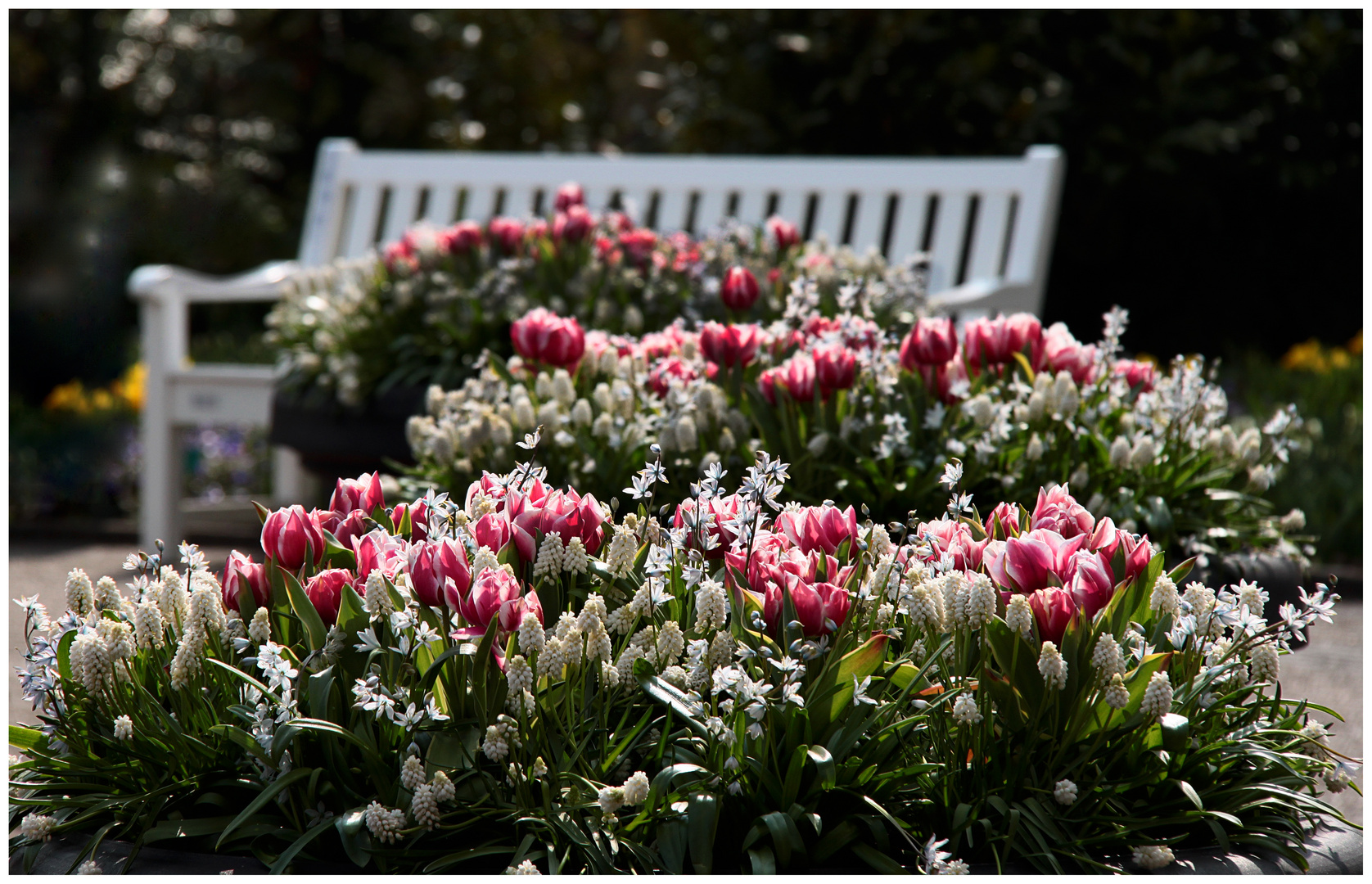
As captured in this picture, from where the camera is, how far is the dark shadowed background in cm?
588

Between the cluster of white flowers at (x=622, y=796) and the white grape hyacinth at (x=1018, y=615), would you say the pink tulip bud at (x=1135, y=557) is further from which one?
the cluster of white flowers at (x=622, y=796)

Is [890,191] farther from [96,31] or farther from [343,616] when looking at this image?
[96,31]

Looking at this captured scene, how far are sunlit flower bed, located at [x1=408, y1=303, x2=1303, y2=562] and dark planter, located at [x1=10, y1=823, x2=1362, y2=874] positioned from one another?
87cm

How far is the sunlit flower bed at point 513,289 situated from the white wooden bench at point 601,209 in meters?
0.36

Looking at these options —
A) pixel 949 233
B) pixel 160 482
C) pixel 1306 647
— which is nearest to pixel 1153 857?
pixel 1306 647

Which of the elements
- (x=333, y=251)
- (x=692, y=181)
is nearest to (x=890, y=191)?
(x=692, y=181)

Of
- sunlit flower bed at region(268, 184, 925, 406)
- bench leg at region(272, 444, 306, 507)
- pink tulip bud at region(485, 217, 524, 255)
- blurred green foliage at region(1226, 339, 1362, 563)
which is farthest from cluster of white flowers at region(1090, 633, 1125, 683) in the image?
bench leg at region(272, 444, 306, 507)

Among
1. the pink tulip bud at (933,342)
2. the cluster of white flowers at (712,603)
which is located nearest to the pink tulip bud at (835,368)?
the pink tulip bud at (933,342)

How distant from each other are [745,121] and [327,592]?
5.20 m

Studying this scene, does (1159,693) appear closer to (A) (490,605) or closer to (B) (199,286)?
(A) (490,605)

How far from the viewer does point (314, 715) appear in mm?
1182

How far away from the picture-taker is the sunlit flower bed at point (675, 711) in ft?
3.81

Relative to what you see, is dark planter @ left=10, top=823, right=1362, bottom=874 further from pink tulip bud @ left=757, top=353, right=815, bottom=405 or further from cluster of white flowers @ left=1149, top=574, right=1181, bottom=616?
pink tulip bud @ left=757, top=353, right=815, bottom=405

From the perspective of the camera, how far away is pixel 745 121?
6.16 metres
